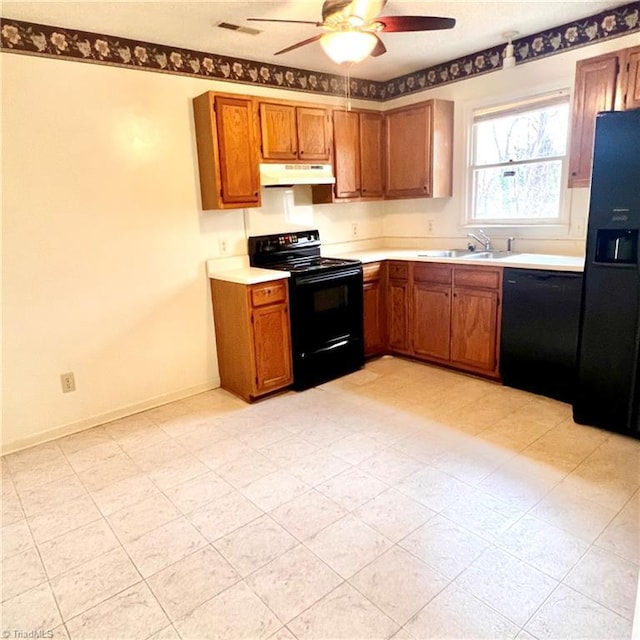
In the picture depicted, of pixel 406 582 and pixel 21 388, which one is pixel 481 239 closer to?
pixel 406 582

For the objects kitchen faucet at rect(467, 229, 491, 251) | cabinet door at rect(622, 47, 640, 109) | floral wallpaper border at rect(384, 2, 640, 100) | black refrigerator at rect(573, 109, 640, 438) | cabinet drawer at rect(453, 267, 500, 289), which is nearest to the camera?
black refrigerator at rect(573, 109, 640, 438)

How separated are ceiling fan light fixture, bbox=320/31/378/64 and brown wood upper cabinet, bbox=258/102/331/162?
124cm

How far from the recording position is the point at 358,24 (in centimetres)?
226

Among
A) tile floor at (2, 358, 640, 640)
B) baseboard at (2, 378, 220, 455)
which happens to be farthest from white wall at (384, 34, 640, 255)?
baseboard at (2, 378, 220, 455)

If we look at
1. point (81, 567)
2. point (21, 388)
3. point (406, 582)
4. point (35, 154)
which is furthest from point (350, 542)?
point (35, 154)

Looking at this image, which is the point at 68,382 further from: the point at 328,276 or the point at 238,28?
the point at 238,28

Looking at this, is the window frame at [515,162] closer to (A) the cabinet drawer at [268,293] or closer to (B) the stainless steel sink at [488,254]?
(B) the stainless steel sink at [488,254]

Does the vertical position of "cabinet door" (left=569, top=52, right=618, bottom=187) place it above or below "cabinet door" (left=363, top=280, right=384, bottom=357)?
above

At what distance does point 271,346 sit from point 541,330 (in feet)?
6.30

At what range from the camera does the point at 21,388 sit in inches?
114

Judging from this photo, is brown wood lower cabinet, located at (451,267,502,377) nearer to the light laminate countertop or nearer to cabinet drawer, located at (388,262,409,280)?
the light laminate countertop

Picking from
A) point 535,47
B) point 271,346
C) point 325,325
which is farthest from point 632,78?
point 271,346

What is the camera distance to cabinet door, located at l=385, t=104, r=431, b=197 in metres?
4.03

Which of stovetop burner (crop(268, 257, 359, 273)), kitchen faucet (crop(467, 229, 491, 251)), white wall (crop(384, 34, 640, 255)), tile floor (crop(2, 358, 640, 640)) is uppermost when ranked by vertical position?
white wall (crop(384, 34, 640, 255))
